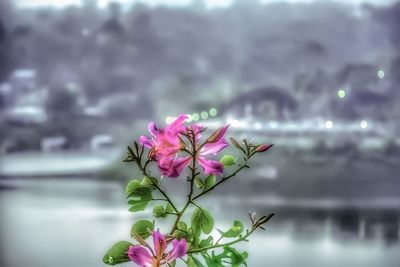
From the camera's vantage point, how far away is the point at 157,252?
635 mm

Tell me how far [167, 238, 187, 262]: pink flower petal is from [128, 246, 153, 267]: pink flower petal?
0.9 inches

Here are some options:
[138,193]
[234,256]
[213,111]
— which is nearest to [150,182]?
[138,193]

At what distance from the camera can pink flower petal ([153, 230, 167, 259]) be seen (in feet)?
2.05

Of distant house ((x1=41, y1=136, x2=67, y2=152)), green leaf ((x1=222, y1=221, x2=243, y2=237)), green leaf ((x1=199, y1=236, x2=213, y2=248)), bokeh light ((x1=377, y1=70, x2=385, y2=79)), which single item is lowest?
green leaf ((x1=199, y1=236, x2=213, y2=248))

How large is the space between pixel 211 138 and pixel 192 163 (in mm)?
34

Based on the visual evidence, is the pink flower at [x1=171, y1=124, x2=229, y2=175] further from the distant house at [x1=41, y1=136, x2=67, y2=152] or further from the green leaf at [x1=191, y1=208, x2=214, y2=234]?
the distant house at [x1=41, y1=136, x2=67, y2=152]

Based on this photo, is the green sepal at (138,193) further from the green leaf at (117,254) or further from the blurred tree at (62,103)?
the blurred tree at (62,103)

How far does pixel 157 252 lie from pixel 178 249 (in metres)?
0.03

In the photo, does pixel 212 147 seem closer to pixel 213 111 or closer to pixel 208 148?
pixel 208 148

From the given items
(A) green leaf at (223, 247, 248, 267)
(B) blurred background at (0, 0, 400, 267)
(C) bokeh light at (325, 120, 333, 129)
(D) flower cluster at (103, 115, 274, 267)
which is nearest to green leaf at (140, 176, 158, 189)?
(D) flower cluster at (103, 115, 274, 267)

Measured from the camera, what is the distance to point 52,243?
180cm

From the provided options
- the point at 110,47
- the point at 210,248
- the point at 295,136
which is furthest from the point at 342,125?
the point at 210,248

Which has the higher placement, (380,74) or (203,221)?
(380,74)

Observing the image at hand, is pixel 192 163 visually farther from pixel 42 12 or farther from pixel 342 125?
pixel 42 12
